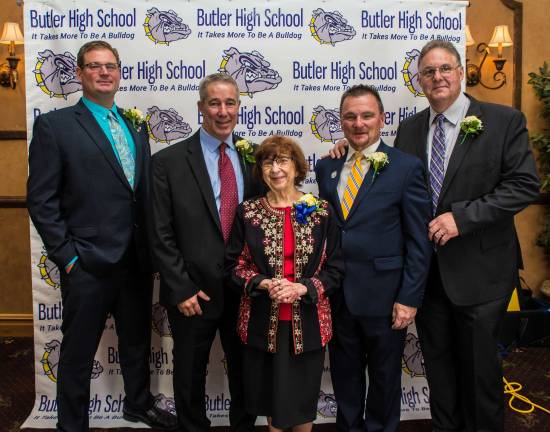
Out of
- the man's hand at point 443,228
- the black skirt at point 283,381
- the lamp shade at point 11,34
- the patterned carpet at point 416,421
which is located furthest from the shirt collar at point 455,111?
the lamp shade at point 11,34

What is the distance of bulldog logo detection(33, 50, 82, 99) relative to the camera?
110 inches

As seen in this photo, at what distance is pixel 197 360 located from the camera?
239 centimetres

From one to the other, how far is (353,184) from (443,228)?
0.42 metres

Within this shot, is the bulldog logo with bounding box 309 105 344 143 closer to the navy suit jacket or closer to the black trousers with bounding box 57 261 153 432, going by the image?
the navy suit jacket

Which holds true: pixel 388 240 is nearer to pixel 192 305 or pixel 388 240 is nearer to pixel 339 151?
pixel 339 151

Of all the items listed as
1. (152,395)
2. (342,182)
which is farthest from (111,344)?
(342,182)

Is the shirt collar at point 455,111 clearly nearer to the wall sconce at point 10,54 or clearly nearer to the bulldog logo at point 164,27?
the bulldog logo at point 164,27

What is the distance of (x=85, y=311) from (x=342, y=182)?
4.29 ft

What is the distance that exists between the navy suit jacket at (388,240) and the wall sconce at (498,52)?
7.66ft

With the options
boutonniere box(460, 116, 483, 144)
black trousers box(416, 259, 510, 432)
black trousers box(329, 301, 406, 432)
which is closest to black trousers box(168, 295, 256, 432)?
black trousers box(329, 301, 406, 432)

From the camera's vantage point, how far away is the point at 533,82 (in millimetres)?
4020

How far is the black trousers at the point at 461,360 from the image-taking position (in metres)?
2.33

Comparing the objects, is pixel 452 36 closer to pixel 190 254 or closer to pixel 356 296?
pixel 356 296

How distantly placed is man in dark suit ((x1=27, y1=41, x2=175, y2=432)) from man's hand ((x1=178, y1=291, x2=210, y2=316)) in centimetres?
39
